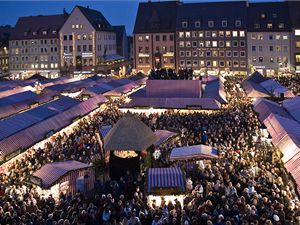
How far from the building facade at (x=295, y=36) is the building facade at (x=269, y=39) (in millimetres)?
614

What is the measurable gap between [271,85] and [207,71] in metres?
32.2

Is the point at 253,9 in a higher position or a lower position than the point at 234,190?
higher

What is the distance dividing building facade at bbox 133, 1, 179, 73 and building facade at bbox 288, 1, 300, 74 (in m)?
19.0

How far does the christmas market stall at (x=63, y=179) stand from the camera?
17375 mm

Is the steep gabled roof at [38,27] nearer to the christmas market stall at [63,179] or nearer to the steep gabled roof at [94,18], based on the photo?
the steep gabled roof at [94,18]

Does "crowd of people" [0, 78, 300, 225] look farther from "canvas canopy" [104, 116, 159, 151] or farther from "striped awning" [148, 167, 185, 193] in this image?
"canvas canopy" [104, 116, 159, 151]

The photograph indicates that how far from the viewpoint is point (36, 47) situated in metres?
83.7

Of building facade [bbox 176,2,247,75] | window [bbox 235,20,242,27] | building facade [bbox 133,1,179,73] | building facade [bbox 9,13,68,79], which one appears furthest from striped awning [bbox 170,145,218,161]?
building facade [bbox 9,13,68,79]

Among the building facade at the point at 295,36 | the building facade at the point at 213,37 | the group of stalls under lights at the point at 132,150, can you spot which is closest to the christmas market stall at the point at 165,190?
the group of stalls under lights at the point at 132,150

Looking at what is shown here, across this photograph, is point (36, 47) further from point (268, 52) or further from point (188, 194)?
point (188, 194)

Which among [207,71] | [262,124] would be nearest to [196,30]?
[207,71]

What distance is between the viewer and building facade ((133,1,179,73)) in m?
77.8

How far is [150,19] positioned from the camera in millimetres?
78812

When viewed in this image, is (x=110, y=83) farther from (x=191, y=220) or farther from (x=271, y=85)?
(x=191, y=220)
